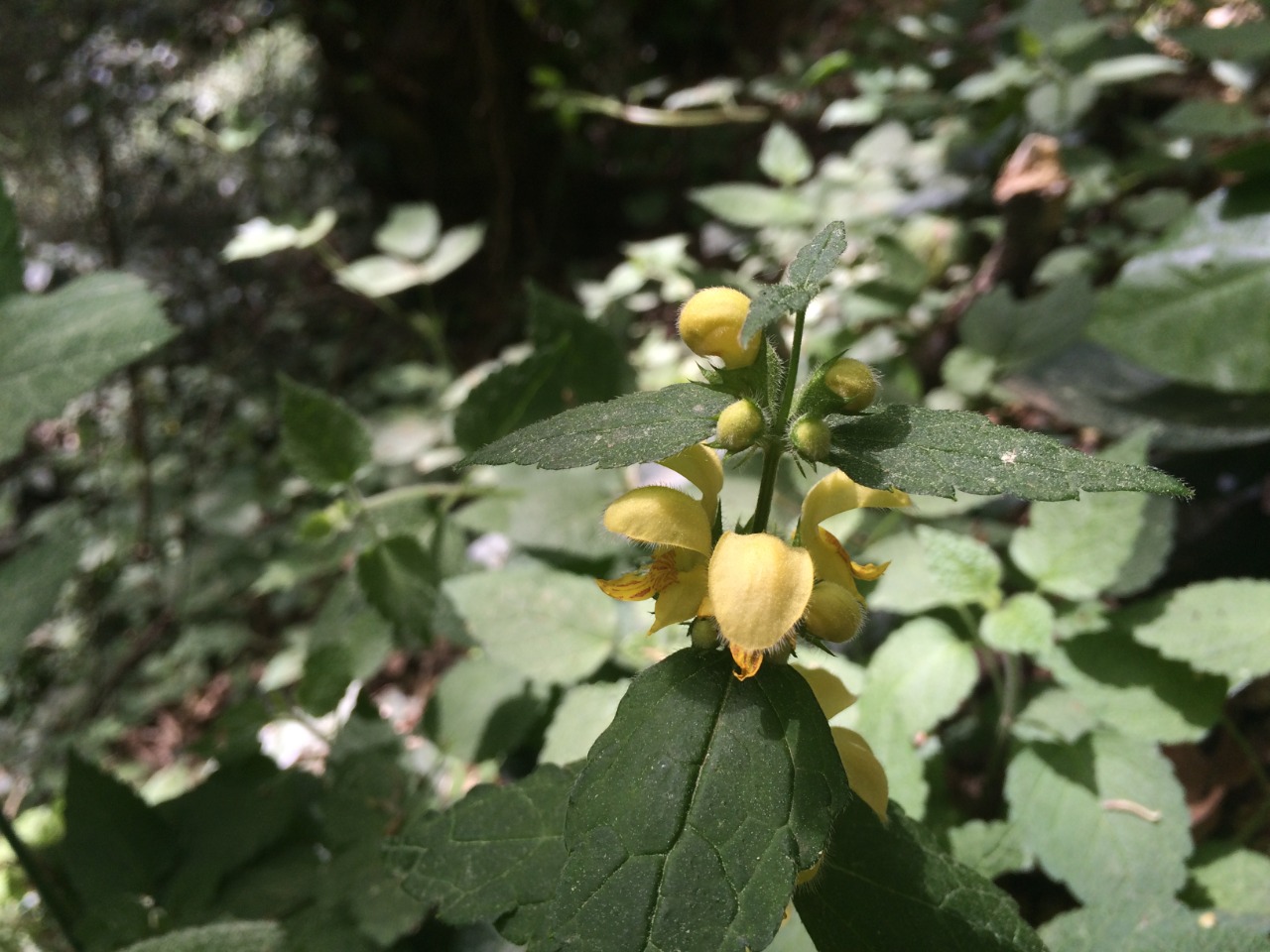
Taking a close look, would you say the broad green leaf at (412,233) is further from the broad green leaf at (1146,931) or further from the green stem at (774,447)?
the broad green leaf at (1146,931)

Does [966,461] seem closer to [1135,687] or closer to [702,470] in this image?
[702,470]

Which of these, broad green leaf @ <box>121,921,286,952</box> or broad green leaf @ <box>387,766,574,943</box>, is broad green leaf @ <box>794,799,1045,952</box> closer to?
broad green leaf @ <box>387,766,574,943</box>

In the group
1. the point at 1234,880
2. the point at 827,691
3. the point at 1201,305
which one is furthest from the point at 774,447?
the point at 1201,305

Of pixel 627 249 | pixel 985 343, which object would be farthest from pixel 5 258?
pixel 985 343

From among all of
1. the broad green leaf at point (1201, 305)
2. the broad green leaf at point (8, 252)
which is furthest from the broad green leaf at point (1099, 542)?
the broad green leaf at point (8, 252)

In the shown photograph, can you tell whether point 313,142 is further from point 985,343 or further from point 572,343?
point 985,343

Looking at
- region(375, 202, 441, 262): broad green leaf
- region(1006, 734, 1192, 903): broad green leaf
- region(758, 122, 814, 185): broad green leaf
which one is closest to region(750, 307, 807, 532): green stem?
region(1006, 734, 1192, 903): broad green leaf
